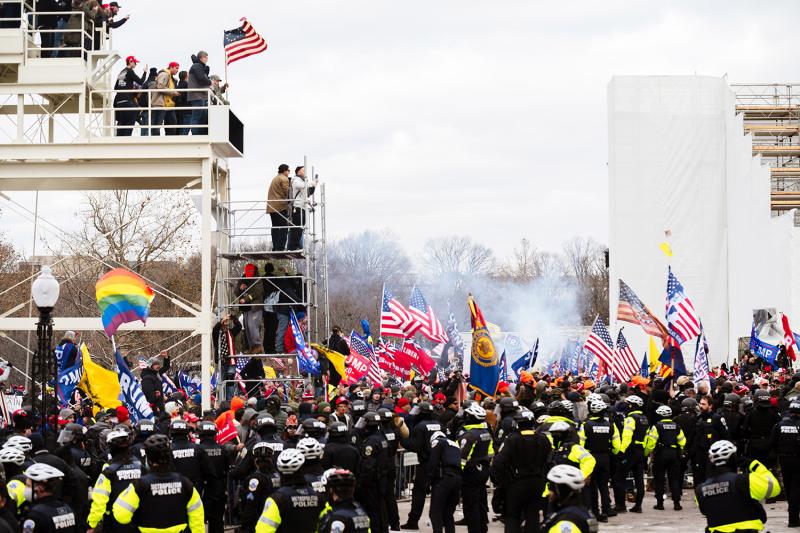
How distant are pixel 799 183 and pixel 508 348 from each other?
21.7 metres

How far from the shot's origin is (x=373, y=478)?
1580cm

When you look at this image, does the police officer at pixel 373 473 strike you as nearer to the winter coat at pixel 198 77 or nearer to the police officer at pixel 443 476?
the police officer at pixel 443 476

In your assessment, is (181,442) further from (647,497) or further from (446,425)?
(647,497)

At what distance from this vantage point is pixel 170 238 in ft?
149

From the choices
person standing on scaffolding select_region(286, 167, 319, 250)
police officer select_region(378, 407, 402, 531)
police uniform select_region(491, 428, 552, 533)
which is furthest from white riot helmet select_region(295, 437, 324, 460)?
person standing on scaffolding select_region(286, 167, 319, 250)

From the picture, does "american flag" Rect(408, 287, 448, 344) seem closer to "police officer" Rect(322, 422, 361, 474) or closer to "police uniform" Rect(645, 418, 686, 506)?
"police uniform" Rect(645, 418, 686, 506)

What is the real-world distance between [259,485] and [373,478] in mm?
3600

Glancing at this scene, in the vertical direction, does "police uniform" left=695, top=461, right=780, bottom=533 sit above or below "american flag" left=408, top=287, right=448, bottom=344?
below

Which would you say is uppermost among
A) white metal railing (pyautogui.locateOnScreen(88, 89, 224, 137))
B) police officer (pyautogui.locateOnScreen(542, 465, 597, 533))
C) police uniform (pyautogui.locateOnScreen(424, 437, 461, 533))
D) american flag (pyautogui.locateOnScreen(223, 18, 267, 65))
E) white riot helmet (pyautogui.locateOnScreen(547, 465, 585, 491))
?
american flag (pyautogui.locateOnScreen(223, 18, 267, 65))

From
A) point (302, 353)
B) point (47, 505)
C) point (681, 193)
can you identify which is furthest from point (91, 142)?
point (681, 193)

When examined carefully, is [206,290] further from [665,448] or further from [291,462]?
[291,462]

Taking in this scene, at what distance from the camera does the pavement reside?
57.2 feet

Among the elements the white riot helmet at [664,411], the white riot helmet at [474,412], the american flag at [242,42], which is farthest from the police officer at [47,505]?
the american flag at [242,42]

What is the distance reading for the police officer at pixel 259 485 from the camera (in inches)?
488
